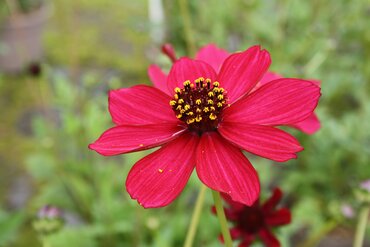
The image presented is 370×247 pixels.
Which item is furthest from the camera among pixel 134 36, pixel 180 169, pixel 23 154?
pixel 134 36

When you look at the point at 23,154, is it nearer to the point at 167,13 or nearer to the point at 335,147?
the point at 167,13

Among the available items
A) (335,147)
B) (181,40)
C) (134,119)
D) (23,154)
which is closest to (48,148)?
(23,154)

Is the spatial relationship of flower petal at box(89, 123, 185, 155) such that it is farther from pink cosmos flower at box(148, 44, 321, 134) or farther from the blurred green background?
the blurred green background

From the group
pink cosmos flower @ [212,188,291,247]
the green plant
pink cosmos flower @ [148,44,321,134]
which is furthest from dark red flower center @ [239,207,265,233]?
the green plant

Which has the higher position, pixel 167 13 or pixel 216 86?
pixel 167 13

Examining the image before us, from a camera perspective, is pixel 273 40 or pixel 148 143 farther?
pixel 273 40

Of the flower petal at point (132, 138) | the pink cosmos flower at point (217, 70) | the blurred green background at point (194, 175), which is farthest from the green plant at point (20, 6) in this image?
the flower petal at point (132, 138)

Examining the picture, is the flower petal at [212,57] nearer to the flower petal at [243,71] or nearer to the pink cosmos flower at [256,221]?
the flower petal at [243,71]

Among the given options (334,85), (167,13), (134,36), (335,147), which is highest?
(134,36)
